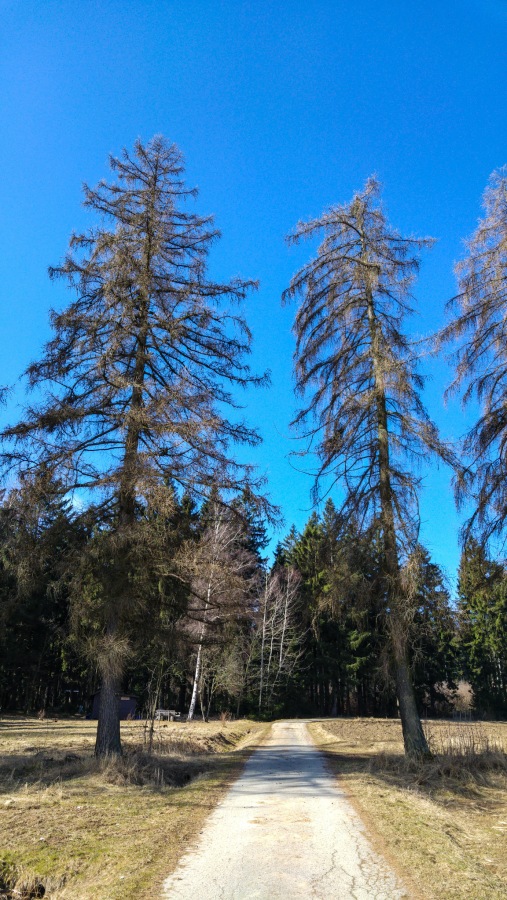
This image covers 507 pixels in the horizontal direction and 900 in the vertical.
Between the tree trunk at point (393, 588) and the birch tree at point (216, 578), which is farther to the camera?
the tree trunk at point (393, 588)

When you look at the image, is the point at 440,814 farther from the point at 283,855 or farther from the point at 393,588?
the point at 393,588

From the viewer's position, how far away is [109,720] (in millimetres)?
10547

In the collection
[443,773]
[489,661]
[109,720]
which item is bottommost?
[443,773]

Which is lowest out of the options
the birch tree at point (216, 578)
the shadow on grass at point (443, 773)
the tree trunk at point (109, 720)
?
the shadow on grass at point (443, 773)

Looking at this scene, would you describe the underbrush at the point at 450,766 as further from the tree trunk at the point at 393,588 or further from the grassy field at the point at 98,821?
the grassy field at the point at 98,821

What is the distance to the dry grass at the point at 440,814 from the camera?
15.9 ft

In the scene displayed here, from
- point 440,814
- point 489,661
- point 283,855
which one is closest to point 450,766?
point 440,814

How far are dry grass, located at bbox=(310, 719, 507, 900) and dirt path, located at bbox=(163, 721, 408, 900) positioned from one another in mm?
273

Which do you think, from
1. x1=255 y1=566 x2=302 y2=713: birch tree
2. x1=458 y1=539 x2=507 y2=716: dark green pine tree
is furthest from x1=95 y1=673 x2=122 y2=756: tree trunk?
x1=458 y1=539 x2=507 y2=716: dark green pine tree

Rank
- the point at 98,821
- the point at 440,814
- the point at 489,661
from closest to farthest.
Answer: the point at 98,821 → the point at 440,814 → the point at 489,661

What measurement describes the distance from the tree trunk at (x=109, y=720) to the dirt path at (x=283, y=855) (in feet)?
8.65

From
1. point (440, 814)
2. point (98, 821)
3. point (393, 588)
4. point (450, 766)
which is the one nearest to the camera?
point (98, 821)

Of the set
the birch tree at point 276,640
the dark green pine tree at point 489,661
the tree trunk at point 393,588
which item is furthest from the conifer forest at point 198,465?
the dark green pine tree at point 489,661

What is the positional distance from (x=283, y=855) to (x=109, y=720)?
5.95 meters
